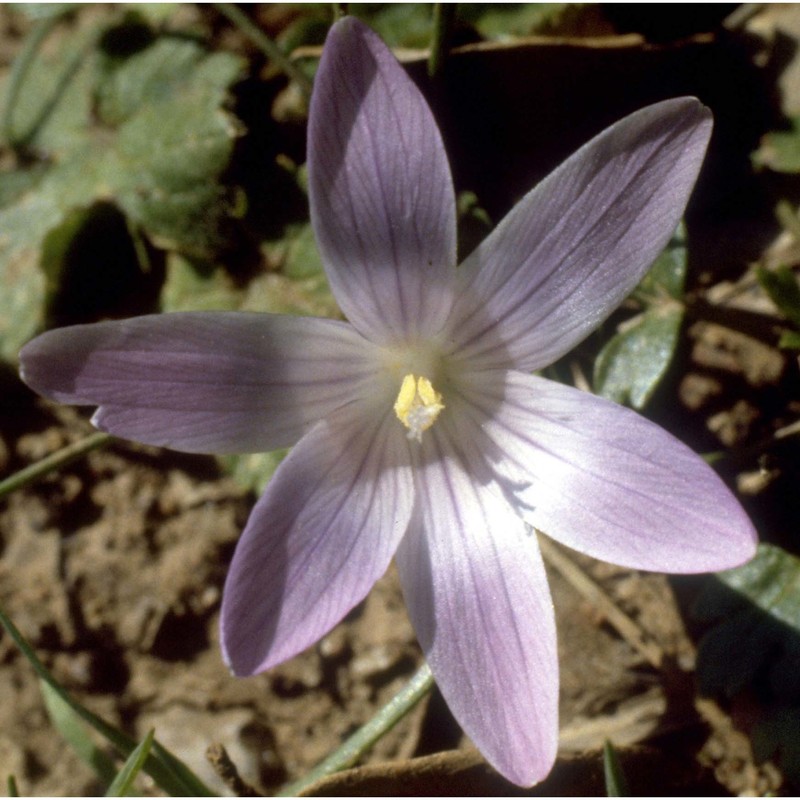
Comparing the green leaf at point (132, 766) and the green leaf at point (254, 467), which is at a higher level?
the green leaf at point (254, 467)

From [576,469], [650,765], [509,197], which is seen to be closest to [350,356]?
[576,469]

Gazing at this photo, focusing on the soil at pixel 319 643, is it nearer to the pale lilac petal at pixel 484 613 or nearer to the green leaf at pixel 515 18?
the pale lilac petal at pixel 484 613

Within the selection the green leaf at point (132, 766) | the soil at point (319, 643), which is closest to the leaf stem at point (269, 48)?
the soil at point (319, 643)

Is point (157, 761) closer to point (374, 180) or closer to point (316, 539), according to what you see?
point (316, 539)

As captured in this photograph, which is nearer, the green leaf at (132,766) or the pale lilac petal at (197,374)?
the pale lilac petal at (197,374)

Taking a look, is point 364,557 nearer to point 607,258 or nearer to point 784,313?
point 607,258

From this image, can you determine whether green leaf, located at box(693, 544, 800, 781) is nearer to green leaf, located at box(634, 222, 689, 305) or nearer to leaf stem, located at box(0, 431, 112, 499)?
green leaf, located at box(634, 222, 689, 305)

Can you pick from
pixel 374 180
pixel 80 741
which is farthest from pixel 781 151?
pixel 80 741
